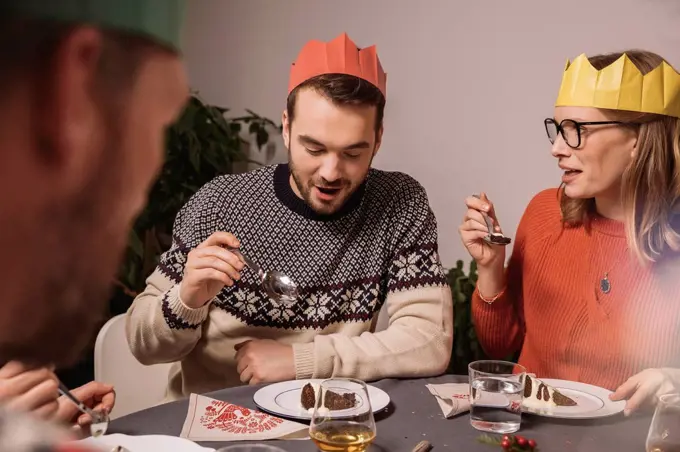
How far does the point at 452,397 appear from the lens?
122 cm

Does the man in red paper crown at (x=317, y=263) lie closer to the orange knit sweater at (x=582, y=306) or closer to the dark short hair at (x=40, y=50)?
the orange knit sweater at (x=582, y=306)

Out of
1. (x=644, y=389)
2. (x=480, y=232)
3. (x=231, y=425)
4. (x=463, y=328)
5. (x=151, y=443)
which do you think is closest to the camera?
(x=151, y=443)

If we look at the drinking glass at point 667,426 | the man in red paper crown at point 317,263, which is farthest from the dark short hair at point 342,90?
the drinking glass at point 667,426

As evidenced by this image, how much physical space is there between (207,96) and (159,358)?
0.86 metres

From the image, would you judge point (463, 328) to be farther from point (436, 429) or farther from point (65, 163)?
point (65, 163)

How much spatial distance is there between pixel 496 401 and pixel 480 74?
1.36 metres

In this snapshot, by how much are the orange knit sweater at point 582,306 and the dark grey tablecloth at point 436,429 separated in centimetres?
36

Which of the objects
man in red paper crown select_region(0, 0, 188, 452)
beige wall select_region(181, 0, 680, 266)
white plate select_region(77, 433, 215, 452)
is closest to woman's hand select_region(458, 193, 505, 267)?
beige wall select_region(181, 0, 680, 266)

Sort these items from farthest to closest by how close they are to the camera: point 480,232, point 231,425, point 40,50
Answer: point 480,232 < point 231,425 < point 40,50

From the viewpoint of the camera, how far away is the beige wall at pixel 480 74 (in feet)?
6.76

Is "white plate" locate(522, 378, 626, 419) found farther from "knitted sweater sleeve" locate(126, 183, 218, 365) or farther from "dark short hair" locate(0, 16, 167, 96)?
"dark short hair" locate(0, 16, 167, 96)

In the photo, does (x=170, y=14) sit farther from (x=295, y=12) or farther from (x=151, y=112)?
(x=295, y=12)

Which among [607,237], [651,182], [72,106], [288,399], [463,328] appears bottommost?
[463,328]

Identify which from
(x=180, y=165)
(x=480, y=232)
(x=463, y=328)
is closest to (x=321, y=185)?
(x=480, y=232)
